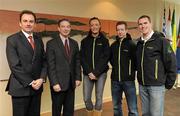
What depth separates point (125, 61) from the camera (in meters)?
3.27

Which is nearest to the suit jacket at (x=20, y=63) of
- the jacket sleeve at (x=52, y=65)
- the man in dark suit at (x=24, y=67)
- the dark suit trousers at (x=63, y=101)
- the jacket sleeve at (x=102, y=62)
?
the man in dark suit at (x=24, y=67)

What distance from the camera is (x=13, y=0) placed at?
3523mm

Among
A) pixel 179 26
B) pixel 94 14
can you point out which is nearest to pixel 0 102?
pixel 94 14

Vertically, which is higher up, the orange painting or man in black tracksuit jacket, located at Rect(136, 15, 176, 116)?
the orange painting

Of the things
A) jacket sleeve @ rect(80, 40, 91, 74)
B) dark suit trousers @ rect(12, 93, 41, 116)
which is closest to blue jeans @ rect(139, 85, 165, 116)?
jacket sleeve @ rect(80, 40, 91, 74)

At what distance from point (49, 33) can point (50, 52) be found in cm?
106

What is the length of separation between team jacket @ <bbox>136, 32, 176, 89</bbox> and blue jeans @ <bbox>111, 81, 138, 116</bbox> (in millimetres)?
449

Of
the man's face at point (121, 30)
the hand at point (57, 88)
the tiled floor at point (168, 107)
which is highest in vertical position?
the man's face at point (121, 30)

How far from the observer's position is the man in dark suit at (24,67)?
2.64 metres

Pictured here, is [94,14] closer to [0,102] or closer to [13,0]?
[13,0]

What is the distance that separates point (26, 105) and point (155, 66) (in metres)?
1.48

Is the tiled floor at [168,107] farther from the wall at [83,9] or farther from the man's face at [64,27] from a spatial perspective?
the man's face at [64,27]

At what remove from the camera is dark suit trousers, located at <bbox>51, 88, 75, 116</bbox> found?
310 cm

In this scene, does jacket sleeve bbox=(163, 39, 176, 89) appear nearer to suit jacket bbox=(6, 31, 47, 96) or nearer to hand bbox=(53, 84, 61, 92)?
hand bbox=(53, 84, 61, 92)
